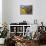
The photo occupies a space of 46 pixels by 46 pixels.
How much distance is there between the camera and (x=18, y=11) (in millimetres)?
6512

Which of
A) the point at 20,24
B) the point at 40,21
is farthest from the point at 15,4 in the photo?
the point at 40,21

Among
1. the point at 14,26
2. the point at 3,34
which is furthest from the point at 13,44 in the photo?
the point at 14,26

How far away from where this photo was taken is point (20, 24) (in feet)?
20.5

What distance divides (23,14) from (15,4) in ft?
1.95

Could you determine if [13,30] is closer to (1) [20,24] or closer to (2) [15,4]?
(1) [20,24]

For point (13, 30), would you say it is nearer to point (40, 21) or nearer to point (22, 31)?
point (22, 31)

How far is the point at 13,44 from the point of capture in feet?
11.1

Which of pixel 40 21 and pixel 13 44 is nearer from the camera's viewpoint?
pixel 13 44

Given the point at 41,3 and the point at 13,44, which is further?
the point at 41,3

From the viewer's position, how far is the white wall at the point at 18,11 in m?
6.45

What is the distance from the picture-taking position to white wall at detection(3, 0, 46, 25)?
645cm

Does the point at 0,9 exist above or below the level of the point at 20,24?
above

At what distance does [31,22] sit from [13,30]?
924 millimetres

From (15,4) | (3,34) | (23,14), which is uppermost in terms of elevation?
(15,4)
